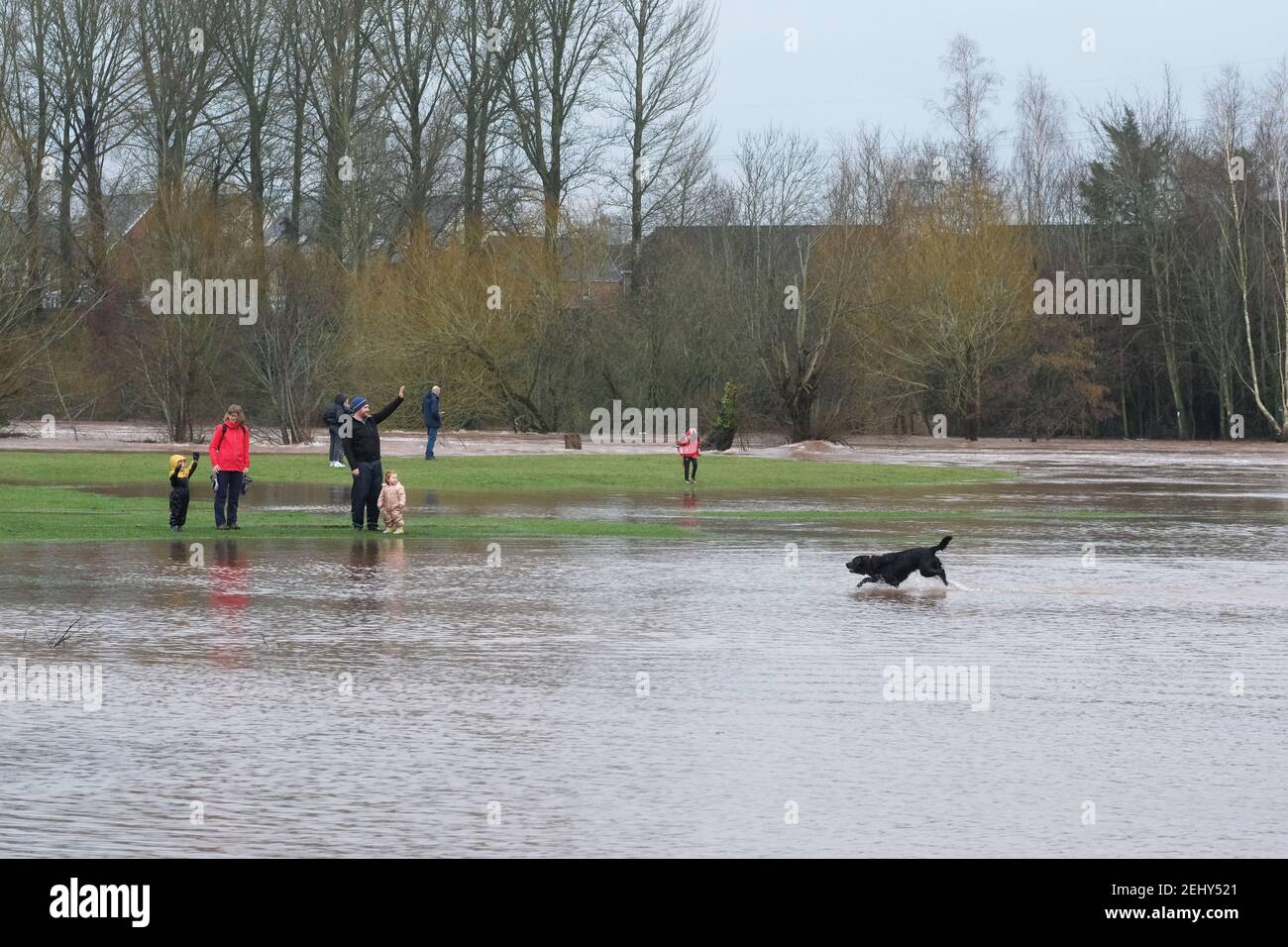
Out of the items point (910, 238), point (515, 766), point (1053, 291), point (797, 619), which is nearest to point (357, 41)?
point (910, 238)

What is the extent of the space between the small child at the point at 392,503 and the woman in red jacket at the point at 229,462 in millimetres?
1733

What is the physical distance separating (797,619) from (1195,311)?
6238cm

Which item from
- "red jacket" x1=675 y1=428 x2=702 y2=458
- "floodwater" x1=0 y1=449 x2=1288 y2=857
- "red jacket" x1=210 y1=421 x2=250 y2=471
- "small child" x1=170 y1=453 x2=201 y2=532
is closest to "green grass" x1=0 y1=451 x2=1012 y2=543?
"small child" x1=170 y1=453 x2=201 y2=532

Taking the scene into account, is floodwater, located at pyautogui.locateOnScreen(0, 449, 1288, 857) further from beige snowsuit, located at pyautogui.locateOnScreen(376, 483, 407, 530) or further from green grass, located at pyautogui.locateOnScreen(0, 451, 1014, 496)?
green grass, located at pyautogui.locateOnScreen(0, 451, 1014, 496)

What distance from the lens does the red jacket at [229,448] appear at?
21.9m

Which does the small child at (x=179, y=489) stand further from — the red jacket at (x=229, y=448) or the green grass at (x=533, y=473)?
the green grass at (x=533, y=473)

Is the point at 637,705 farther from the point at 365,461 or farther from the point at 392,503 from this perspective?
the point at 365,461

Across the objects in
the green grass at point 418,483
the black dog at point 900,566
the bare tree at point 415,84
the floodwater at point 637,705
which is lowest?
the floodwater at point 637,705

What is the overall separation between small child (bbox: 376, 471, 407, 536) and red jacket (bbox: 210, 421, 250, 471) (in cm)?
173

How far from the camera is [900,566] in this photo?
54.0 feet

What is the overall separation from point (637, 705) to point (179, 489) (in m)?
13.0

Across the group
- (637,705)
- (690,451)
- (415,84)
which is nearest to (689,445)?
(690,451)

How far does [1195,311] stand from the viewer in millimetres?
72688

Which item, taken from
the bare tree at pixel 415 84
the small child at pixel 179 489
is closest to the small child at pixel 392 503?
the small child at pixel 179 489
